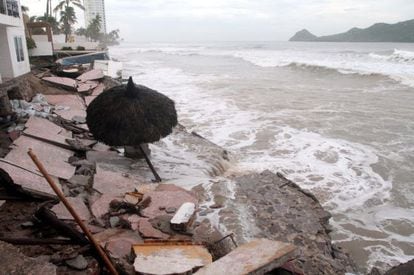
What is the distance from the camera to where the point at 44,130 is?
770 centimetres

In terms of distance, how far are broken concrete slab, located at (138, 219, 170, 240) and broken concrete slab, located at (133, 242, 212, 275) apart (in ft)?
1.23

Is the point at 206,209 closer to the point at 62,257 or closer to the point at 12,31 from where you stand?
the point at 62,257

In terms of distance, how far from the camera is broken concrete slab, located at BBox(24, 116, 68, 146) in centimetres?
734

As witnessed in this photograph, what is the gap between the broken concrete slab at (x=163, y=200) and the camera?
5036 millimetres

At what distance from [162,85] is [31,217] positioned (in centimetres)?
1810

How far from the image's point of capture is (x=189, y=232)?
4668 millimetres

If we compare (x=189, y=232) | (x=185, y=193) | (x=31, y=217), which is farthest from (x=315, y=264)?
(x=31, y=217)

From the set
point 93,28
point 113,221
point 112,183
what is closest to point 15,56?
point 112,183

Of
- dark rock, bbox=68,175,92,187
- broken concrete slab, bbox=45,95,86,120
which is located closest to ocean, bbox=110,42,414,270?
dark rock, bbox=68,175,92,187

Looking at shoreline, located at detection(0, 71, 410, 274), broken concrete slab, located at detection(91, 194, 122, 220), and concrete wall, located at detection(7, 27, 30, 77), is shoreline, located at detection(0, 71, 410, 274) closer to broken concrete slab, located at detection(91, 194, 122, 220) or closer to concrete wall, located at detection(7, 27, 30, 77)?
broken concrete slab, located at detection(91, 194, 122, 220)

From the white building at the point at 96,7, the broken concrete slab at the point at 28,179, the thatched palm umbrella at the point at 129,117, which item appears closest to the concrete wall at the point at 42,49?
the thatched palm umbrella at the point at 129,117

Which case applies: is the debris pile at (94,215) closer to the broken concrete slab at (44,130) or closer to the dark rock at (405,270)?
the broken concrete slab at (44,130)

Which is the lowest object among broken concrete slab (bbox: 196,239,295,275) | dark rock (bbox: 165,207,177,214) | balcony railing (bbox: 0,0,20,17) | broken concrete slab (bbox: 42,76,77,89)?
dark rock (bbox: 165,207,177,214)

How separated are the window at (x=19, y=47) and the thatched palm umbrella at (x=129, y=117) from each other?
25.2ft
